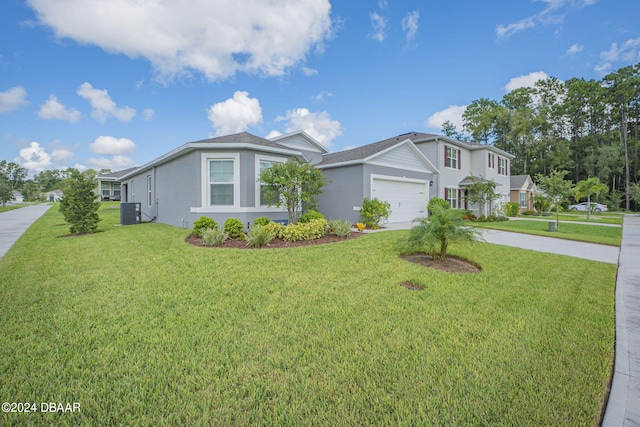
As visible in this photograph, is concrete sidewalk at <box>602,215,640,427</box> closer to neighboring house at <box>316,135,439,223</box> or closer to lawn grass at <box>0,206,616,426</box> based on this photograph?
lawn grass at <box>0,206,616,426</box>

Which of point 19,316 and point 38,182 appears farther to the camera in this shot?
point 38,182

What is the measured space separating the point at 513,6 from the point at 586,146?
132ft

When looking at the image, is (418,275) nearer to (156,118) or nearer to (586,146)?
(156,118)

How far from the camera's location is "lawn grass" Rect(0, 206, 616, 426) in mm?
1858

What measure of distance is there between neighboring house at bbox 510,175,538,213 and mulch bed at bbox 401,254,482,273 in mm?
26999

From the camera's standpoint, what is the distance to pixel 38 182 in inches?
2872

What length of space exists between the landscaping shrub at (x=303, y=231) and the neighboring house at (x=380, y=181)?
3.12 m

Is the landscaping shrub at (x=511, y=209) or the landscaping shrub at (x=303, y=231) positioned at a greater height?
the landscaping shrub at (x=511, y=209)

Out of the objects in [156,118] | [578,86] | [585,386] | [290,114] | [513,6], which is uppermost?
[578,86]

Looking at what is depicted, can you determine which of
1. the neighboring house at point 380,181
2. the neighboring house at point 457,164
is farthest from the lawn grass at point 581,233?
the neighboring house at point 457,164

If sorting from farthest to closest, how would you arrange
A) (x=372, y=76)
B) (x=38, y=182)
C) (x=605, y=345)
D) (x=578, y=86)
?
1. (x=38, y=182)
2. (x=578, y=86)
3. (x=372, y=76)
4. (x=605, y=345)

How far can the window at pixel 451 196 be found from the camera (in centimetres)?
1832

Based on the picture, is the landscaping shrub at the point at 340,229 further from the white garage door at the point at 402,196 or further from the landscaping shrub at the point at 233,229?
the white garage door at the point at 402,196

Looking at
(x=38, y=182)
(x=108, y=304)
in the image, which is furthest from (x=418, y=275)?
(x=38, y=182)
